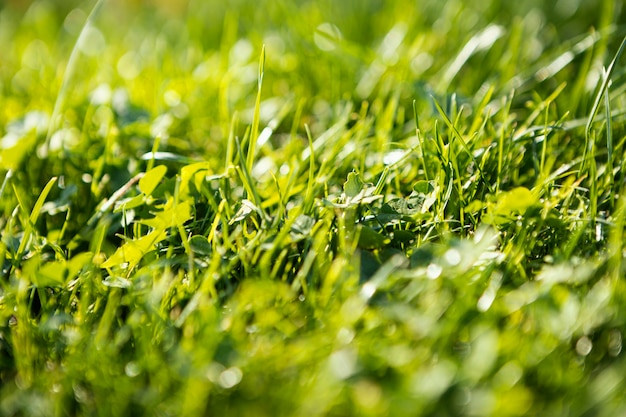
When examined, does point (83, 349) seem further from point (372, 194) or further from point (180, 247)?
point (372, 194)

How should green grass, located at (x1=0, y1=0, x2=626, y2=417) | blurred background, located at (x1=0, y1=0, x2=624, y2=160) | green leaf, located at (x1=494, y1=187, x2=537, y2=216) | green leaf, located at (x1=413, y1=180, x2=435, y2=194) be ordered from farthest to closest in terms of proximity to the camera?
blurred background, located at (x1=0, y1=0, x2=624, y2=160)
green leaf, located at (x1=413, y1=180, x2=435, y2=194)
green leaf, located at (x1=494, y1=187, x2=537, y2=216)
green grass, located at (x1=0, y1=0, x2=626, y2=417)

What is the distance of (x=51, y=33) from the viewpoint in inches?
123

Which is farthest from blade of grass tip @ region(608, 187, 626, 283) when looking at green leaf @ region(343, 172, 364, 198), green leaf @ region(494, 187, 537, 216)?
green leaf @ region(343, 172, 364, 198)

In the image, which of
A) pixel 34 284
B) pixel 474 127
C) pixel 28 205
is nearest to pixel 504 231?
pixel 474 127

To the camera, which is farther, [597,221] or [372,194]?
[372,194]

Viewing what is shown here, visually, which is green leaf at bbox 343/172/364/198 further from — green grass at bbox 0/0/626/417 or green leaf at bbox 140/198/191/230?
green leaf at bbox 140/198/191/230

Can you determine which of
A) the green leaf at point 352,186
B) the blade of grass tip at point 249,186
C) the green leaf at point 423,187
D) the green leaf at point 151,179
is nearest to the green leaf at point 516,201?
the green leaf at point 423,187

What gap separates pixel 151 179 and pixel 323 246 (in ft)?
1.36

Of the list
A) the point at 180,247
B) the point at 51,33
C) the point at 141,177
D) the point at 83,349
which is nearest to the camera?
the point at 83,349

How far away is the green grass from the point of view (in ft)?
3.37

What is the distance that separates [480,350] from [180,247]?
0.64 metres

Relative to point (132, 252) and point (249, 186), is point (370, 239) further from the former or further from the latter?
point (132, 252)

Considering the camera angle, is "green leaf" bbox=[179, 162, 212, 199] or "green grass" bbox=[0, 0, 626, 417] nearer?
"green grass" bbox=[0, 0, 626, 417]

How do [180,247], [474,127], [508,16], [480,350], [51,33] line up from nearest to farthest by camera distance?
[480,350], [180,247], [474,127], [508,16], [51,33]
